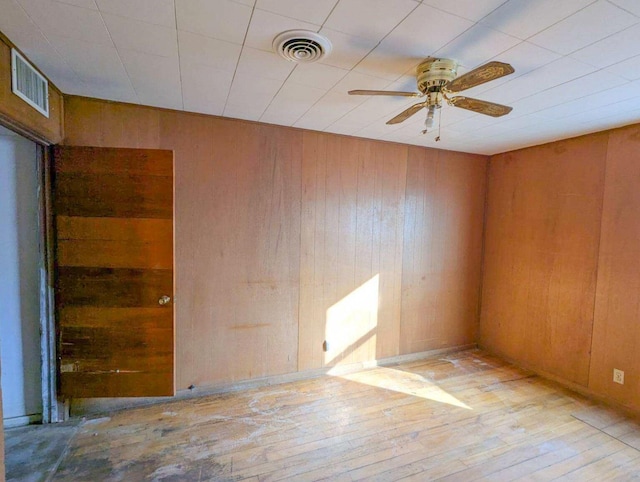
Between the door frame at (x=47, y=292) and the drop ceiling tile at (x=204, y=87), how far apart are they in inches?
41.3

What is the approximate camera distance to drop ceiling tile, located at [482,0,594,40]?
1.21m

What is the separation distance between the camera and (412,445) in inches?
86.0

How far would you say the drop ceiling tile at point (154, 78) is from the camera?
1729 mm

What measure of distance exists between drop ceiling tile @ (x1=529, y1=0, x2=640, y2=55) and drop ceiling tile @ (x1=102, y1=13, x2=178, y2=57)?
1768 mm

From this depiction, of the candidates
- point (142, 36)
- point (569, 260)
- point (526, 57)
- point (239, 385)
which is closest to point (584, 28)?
point (526, 57)

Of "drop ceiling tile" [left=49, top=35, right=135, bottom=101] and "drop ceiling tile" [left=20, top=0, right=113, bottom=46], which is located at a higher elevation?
"drop ceiling tile" [left=49, top=35, right=135, bottom=101]

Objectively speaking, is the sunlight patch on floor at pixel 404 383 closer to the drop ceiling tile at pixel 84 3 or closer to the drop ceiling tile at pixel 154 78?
the drop ceiling tile at pixel 154 78

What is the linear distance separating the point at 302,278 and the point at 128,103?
2099mm

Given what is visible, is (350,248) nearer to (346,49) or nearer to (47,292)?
(346,49)

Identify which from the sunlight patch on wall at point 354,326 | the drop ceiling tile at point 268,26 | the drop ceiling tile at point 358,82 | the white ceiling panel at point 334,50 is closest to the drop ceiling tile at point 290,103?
the white ceiling panel at point 334,50

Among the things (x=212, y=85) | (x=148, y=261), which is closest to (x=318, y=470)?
(x=148, y=261)

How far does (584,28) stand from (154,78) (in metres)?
2.34

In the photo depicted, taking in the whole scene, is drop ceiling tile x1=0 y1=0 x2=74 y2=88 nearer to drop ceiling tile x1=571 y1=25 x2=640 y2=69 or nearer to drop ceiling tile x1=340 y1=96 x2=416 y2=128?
drop ceiling tile x1=340 y1=96 x2=416 y2=128

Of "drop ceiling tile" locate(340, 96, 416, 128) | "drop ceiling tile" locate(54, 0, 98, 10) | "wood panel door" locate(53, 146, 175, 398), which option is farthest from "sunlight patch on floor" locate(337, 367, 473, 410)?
"drop ceiling tile" locate(54, 0, 98, 10)
